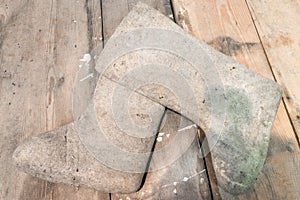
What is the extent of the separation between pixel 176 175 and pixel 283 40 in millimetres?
780

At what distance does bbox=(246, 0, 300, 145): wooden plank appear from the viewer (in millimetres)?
1588

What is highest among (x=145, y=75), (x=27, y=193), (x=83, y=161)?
(x=145, y=75)

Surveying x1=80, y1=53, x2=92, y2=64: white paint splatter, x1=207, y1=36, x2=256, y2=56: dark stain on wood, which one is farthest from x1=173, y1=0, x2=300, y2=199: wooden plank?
x1=80, y1=53, x2=92, y2=64: white paint splatter

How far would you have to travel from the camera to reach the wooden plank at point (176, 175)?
1.39 m

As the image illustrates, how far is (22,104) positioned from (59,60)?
26 cm

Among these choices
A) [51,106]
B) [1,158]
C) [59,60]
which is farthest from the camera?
[59,60]

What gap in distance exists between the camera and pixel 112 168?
137 cm

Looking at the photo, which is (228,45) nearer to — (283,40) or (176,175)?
(283,40)

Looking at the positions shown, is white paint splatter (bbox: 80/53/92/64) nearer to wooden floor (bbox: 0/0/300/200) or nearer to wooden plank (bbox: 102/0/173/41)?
wooden floor (bbox: 0/0/300/200)

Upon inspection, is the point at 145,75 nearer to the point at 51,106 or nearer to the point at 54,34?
the point at 51,106

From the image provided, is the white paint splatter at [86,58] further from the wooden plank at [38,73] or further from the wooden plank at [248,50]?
the wooden plank at [248,50]

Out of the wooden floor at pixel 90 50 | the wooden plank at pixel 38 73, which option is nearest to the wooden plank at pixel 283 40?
the wooden floor at pixel 90 50

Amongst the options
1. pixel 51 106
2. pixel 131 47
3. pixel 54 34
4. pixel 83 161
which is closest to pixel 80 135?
pixel 83 161

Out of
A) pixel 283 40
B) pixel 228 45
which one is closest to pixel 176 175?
pixel 228 45
